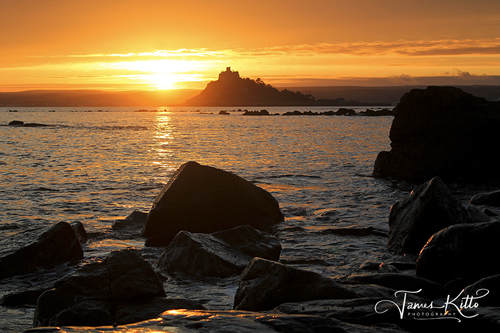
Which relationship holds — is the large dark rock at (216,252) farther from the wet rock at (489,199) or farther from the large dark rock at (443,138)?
the large dark rock at (443,138)

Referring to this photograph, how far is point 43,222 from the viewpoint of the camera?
11.4 m

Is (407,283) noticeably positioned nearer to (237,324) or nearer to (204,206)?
(237,324)

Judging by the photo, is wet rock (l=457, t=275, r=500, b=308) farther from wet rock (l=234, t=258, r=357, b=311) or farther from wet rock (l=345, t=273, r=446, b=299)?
wet rock (l=234, t=258, r=357, b=311)

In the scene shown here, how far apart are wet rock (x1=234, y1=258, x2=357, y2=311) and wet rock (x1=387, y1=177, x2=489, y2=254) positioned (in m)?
3.98

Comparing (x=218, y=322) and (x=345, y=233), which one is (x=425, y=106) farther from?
(x=218, y=322)

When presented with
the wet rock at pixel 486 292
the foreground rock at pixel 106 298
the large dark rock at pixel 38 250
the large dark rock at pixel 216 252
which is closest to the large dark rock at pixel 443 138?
the large dark rock at pixel 216 252

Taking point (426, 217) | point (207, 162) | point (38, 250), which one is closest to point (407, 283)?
Result: point (426, 217)

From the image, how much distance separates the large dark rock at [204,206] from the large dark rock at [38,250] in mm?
2120

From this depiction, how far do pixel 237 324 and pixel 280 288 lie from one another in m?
1.76

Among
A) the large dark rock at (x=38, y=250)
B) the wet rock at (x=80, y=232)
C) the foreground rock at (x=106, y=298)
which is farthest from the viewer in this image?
the wet rock at (x=80, y=232)

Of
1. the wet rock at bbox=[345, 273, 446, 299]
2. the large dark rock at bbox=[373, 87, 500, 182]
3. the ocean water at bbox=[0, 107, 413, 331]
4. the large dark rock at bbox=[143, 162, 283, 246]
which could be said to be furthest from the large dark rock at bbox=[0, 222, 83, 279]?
the large dark rock at bbox=[373, 87, 500, 182]

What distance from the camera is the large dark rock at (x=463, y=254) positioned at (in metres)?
6.26

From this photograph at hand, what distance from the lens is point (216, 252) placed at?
25.9 ft

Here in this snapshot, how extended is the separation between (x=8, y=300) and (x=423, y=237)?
747 centimetres
